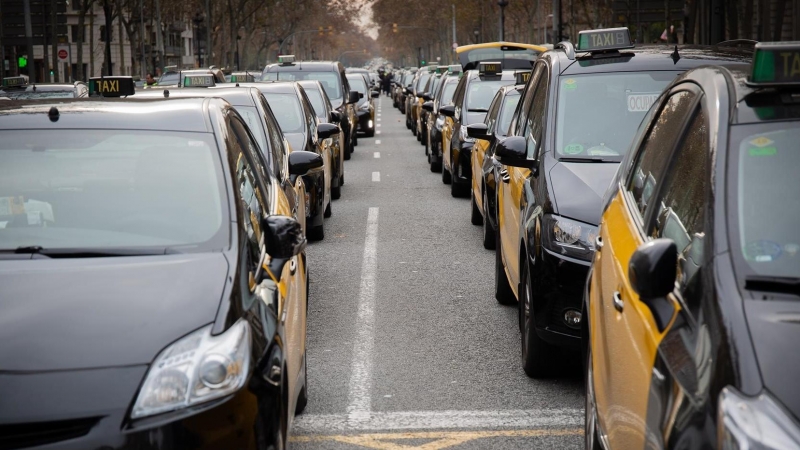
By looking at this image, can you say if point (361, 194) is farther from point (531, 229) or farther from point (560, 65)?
point (531, 229)

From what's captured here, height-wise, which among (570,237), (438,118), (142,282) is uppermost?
(142,282)

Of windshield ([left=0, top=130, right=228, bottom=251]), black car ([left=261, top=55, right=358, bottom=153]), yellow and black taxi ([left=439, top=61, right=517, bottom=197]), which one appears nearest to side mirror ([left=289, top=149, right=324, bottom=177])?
windshield ([left=0, top=130, right=228, bottom=251])

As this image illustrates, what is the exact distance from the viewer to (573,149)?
7.55m

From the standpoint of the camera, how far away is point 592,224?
6.46 m

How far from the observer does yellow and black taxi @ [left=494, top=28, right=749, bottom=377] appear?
20.8 ft

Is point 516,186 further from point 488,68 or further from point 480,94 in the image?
point 488,68

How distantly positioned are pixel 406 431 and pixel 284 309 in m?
1.36

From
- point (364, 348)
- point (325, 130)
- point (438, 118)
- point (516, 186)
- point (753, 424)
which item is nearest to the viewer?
point (753, 424)

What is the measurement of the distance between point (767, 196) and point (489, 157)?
7507 mm

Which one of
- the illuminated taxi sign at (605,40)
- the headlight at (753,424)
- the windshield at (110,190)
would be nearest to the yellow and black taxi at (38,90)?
the illuminated taxi sign at (605,40)

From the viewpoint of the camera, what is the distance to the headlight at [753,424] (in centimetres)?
256

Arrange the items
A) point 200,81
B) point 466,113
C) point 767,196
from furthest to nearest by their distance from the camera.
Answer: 1. point 466,113
2. point 200,81
3. point 767,196

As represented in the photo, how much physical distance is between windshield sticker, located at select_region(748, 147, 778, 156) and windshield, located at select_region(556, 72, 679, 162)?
12.9ft

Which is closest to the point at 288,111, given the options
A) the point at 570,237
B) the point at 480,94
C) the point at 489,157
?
the point at 489,157
